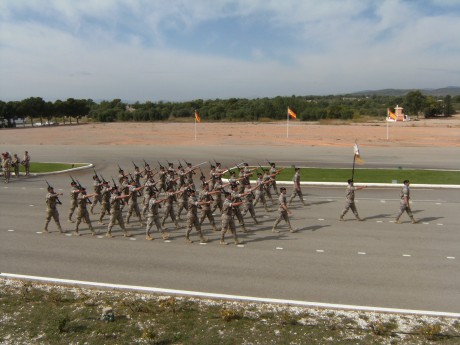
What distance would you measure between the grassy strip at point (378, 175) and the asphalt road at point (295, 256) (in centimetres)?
422

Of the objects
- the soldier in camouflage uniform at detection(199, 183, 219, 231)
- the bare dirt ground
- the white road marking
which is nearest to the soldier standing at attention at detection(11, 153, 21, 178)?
the soldier in camouflage uniform at detection(199, 183, 219, 231)

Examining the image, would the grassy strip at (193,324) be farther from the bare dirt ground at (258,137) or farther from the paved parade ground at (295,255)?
the bare dirt ground at (258,137)

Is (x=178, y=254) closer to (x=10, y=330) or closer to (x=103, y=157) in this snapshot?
(x=10, y=330)

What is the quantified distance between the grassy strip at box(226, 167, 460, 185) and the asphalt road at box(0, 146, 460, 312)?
4.22 metres

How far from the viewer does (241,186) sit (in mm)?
17688

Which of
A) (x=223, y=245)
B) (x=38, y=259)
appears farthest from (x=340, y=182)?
(x=38, y=259)

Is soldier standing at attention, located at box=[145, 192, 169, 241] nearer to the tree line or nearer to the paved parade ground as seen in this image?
the paved parade ground

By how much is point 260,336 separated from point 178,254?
4936mm

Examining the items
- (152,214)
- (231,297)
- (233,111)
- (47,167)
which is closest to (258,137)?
(47,167)

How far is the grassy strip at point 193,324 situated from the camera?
25.5ft

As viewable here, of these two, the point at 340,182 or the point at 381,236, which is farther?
the point at 340,182

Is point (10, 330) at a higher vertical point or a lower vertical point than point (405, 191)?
lower

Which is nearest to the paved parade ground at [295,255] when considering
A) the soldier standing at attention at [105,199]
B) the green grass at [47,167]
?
the soldier standing at attention at [105,199]

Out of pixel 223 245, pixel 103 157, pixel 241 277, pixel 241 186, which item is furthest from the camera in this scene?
pixel 103 157
